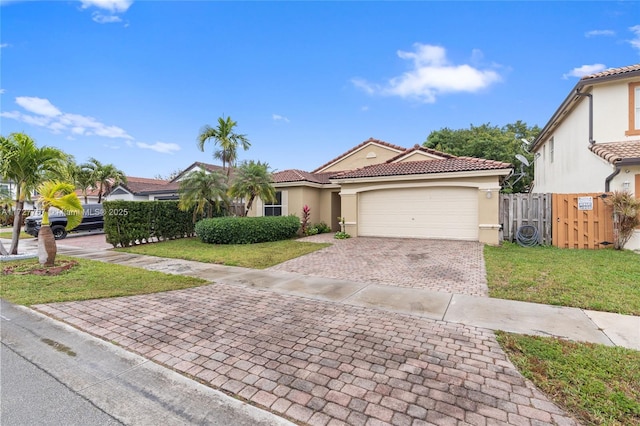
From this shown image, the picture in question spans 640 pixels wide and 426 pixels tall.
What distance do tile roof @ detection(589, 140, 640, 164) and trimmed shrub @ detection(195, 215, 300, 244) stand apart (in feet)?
41.3

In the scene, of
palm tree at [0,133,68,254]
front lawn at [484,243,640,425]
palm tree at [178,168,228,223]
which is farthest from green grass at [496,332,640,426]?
palm tree at [0,133,68,254]

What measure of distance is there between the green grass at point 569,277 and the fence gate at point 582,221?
→ 0.67 meters

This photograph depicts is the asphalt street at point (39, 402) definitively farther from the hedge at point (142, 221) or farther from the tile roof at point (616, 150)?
the tile roof at point (616, 150)

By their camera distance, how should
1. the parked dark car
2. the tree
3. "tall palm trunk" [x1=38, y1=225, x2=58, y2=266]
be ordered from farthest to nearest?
the tree < the parked dark car < "tall palm trunk" [x1=38, y1=225, x2=58, y2=266]

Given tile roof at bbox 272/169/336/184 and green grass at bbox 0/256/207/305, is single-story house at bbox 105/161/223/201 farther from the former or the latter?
green grass at bbox 0/256/207/305

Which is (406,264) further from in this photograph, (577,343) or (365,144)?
(365,144)

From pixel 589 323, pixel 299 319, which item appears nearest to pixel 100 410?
pixel 299 319

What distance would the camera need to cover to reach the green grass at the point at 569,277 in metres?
5.07

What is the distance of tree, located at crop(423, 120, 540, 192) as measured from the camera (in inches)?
1094

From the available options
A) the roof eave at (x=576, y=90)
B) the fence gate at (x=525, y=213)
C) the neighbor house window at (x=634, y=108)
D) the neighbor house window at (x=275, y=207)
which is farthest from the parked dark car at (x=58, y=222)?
the neighbor house window at (x=634, y=108)

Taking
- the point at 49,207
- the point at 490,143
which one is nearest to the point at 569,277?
the point at 49,207

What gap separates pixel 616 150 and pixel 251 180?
13816mm

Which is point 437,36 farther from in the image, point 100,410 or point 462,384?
point 100,410

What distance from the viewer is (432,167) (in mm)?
12977
